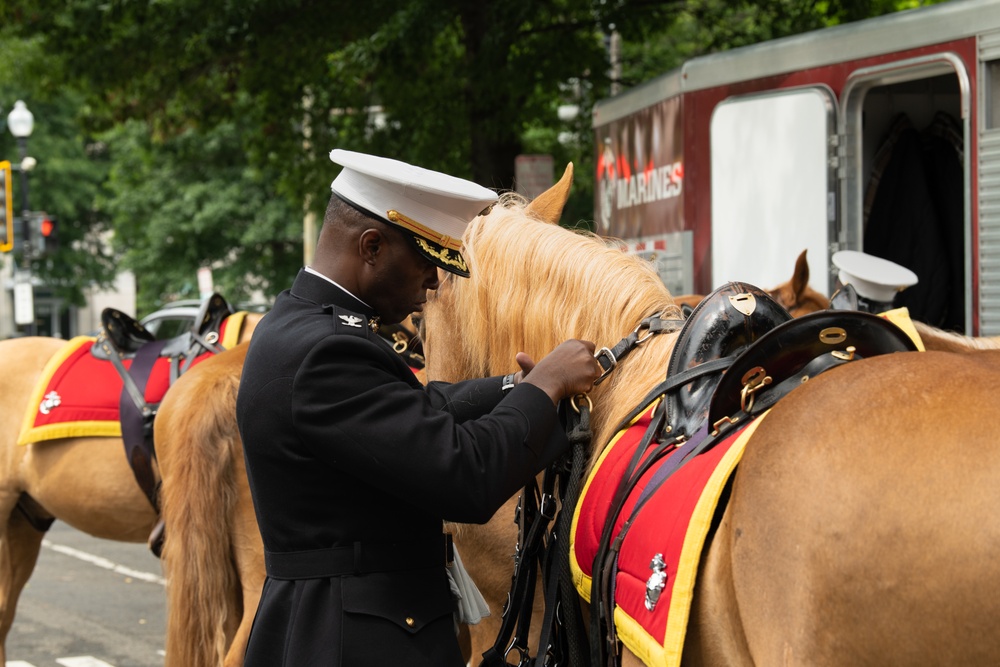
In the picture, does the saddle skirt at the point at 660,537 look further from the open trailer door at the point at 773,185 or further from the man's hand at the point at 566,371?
the open trailer door at the point at 773,185

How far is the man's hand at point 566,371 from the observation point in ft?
7.48

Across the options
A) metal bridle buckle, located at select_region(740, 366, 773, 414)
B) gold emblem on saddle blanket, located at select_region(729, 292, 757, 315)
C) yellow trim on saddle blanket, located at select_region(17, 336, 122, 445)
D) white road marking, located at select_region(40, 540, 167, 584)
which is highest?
gold emblem on saddle blanket, located at select_region(729, 292, 757, 315)

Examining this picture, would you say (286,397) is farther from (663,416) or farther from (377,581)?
(663,416)

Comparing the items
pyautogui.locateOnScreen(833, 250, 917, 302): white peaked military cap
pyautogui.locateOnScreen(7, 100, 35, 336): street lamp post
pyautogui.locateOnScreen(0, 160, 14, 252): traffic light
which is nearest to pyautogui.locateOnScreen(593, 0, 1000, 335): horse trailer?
pyautogui.locateOnScreen(833, 250, 917, 302): white peaked military cap

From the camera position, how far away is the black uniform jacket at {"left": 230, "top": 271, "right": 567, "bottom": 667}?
2031 mm

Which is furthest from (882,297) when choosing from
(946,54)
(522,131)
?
(522,131)

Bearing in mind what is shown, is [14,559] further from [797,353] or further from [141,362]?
[797,353]

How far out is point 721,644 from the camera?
1.94m

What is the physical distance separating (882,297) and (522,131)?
23.1ft

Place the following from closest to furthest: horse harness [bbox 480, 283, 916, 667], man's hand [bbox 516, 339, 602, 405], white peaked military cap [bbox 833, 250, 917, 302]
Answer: horse harness [bbox 480, 283, 916, 667] → man's hand [bbox 516, 339, 602, 405] → white peaked military cap [bbox 833, 250, 917, 302]

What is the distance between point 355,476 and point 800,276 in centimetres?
336

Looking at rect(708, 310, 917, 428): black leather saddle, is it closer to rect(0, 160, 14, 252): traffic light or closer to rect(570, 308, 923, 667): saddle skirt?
rect(570, 308, 923, 667): saddle skirt

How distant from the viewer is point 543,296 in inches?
116

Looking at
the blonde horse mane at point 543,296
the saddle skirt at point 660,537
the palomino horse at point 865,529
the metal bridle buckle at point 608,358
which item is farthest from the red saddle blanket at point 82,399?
the palomino horse at point 865,529
